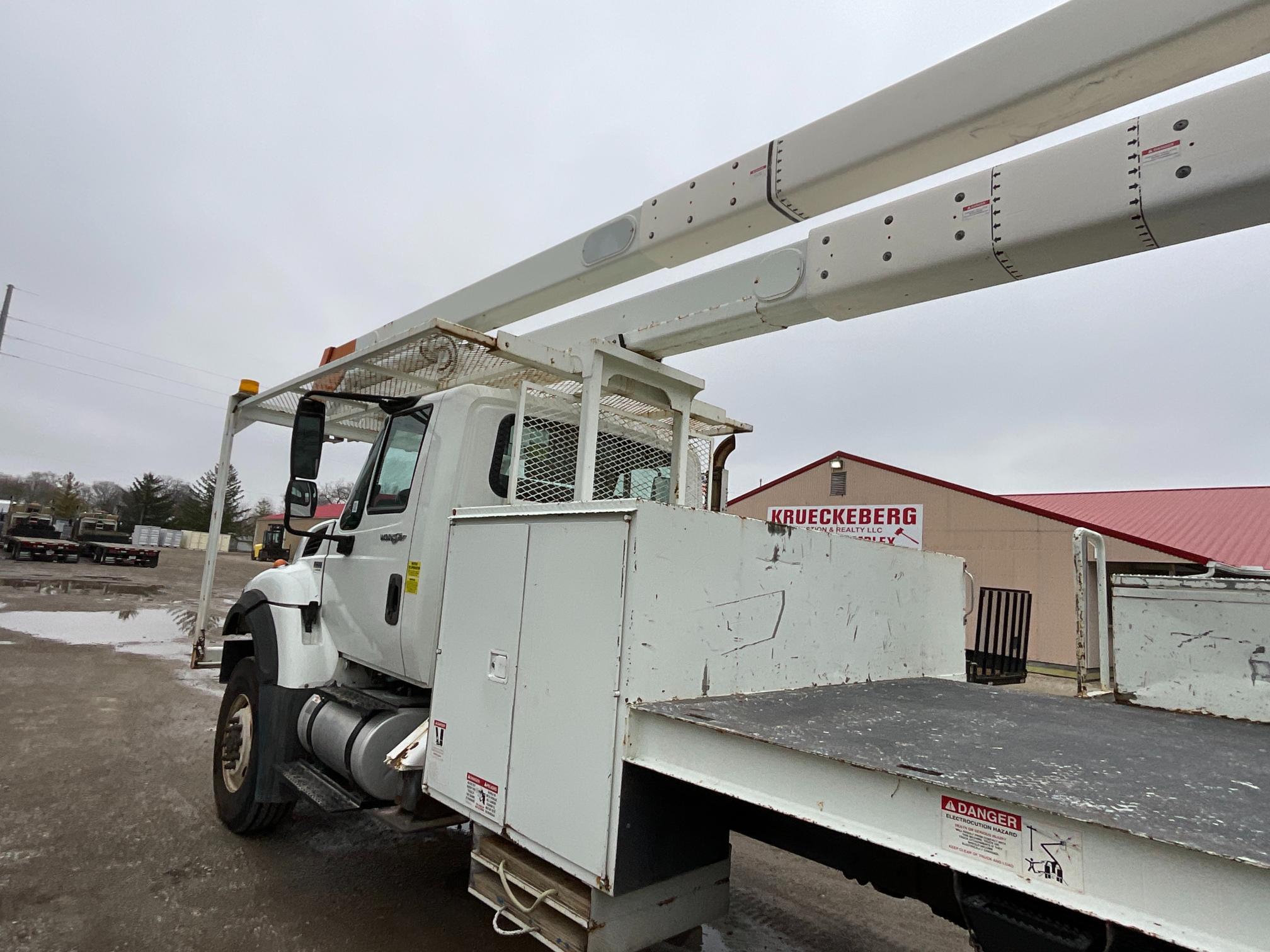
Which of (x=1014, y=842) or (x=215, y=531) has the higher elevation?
(x=215, y=531)

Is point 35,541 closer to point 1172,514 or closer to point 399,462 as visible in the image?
point 399,462

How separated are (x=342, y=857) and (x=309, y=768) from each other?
32.9 inches

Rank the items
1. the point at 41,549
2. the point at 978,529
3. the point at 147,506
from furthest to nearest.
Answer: the point at 147,506, the point at 41,549, the point at 978,529

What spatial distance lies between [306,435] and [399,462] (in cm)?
48

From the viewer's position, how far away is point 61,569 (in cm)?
2455

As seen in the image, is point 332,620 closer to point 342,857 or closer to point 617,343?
point 342,857

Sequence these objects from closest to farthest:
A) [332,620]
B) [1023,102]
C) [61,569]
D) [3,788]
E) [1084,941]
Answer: [1084,941]
[1023,102]
[332,620]
[3,788]
[61,569]

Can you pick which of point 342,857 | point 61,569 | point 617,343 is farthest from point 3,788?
point 61,569

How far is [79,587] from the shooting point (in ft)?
62.4

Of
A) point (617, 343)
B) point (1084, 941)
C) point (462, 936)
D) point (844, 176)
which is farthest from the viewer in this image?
point (617, 343)

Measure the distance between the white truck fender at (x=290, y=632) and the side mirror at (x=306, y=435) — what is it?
32.6 inches

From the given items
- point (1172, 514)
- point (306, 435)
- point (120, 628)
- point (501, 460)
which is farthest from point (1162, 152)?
point (1172, 514)

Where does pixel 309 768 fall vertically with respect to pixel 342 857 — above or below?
above

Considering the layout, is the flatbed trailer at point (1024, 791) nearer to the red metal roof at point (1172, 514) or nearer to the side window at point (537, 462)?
the side window at point (537, 462)
